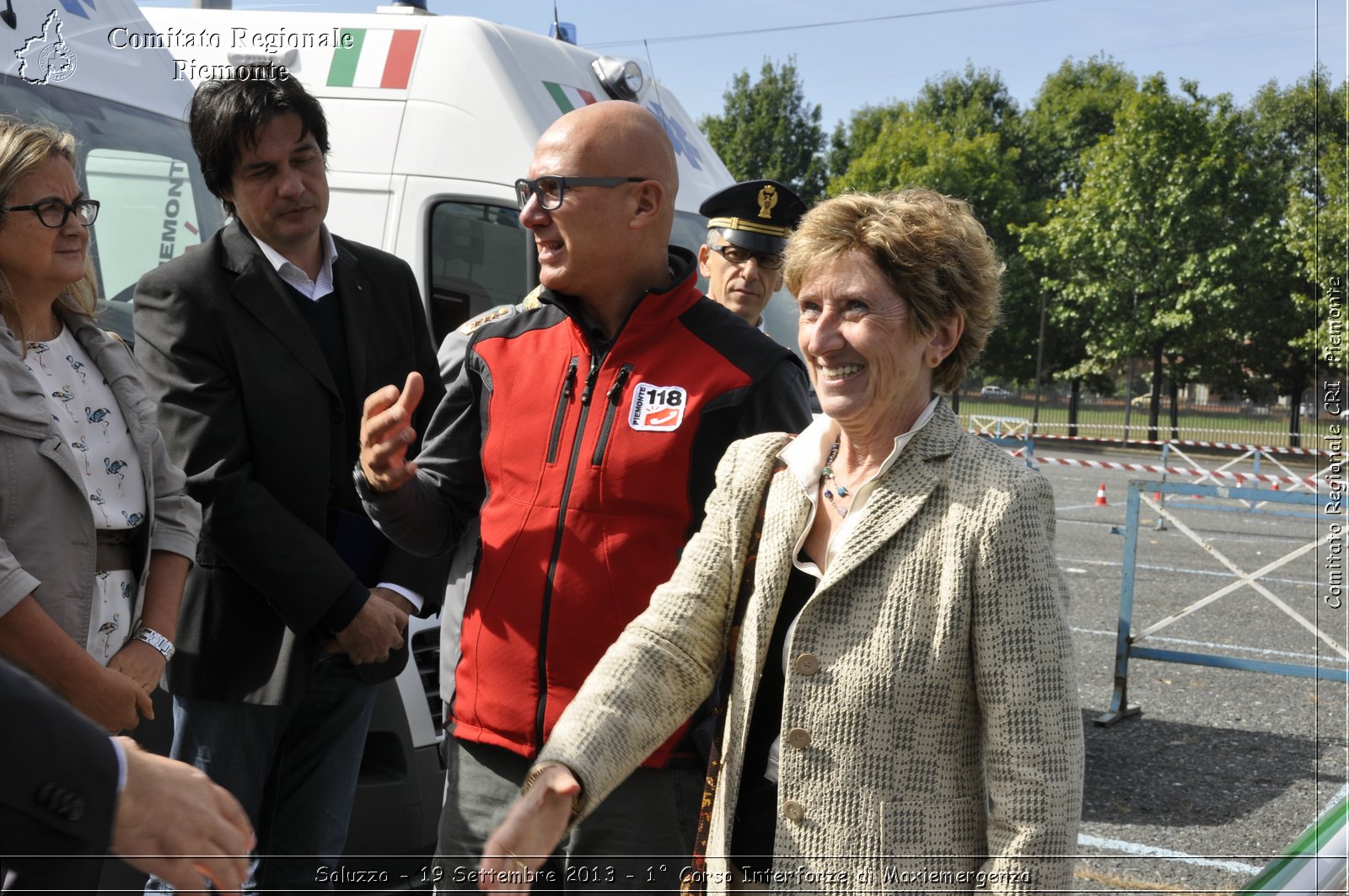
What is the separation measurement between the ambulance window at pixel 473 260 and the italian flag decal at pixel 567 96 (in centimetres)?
60

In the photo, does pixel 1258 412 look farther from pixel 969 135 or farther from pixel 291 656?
pixel 291 656

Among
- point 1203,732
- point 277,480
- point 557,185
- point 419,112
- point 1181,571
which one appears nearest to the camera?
point 557,185

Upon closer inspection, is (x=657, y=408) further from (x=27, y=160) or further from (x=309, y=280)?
(x=27, y=160)

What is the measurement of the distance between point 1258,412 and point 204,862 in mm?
43322

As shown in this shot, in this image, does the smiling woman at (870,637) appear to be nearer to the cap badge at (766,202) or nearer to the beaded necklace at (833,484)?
the beaded necklace at (833,484)

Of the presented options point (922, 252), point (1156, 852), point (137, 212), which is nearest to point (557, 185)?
point (922, 252)

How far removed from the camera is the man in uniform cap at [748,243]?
4500 millimetres

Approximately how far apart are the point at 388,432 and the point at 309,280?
897mm

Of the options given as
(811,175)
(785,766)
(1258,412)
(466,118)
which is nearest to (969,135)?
(811,175)

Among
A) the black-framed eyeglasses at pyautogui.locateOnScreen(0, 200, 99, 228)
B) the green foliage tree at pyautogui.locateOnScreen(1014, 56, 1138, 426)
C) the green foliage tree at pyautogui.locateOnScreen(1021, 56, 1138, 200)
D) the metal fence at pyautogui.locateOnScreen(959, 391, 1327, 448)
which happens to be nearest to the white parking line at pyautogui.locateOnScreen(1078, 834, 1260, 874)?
the black-framed eyeglasses at pyautogui.locateOnScreen(0, 200, 99, 228)

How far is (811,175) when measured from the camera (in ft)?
198

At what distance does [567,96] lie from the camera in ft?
19.4

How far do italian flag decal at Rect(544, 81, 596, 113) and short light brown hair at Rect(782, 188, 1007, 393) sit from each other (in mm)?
3980

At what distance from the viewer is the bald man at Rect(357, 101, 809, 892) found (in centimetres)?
234
